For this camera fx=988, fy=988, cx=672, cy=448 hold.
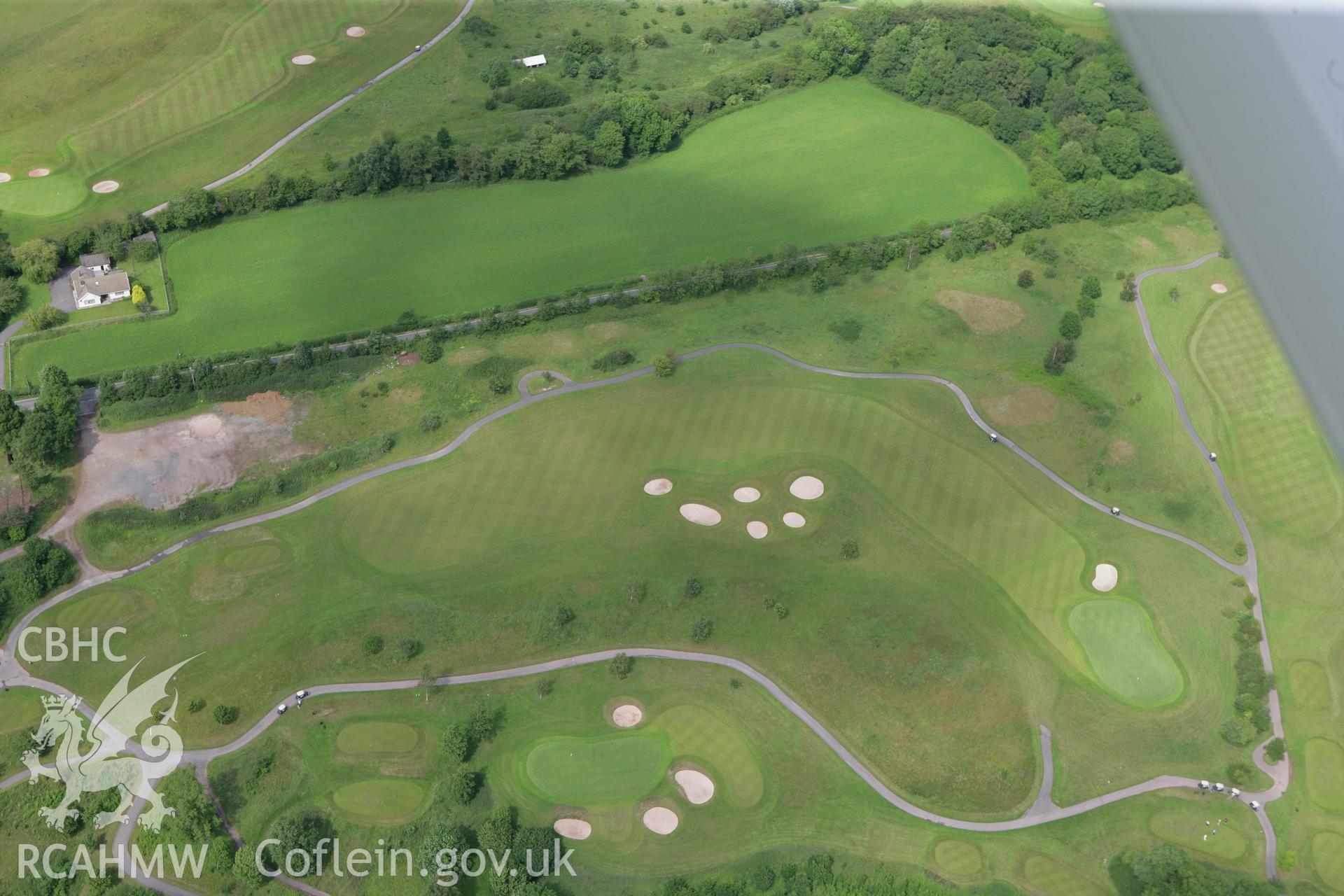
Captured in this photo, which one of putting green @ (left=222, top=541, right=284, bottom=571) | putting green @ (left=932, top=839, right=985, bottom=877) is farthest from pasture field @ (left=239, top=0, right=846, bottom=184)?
putting green @ (left=932, top=839, right=985, bottom=877)

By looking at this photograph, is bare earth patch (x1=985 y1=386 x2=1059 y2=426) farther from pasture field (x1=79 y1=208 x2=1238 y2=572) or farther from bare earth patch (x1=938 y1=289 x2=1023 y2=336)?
bare earth patch (x1=938 y1=289 x2=1023 y2=336)

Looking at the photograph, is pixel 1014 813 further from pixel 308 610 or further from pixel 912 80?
pixel 912 80

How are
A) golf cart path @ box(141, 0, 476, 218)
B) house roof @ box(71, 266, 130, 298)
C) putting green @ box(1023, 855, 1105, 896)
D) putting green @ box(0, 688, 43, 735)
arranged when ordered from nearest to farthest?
putting green @ box(1023, 855, 1105, 896), putting green @ box(0, 688, 43, 735), house roof @ box(71, 266, 130, 298), golf cart path @ box(141, 0, 476, 218)

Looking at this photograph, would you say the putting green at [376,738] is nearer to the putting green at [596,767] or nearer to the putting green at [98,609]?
the putting green at [596,767]

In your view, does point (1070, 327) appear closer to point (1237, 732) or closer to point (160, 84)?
point (1237, 732)

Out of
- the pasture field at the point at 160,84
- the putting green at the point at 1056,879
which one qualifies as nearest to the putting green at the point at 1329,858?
the putting green at the point at 1056,879

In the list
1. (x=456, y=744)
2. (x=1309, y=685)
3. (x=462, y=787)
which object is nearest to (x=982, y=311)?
(x=1309, y=685)

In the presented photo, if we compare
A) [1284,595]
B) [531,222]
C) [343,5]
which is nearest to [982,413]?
[1284,595]
